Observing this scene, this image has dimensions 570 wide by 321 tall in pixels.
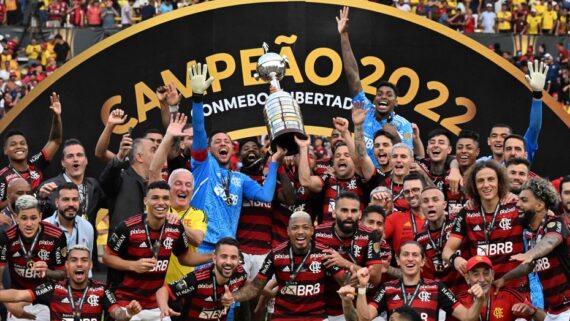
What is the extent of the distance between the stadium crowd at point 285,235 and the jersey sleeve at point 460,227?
0.06ft

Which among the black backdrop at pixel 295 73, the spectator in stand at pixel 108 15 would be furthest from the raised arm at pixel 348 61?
the spectator in stand at pixel 108 15

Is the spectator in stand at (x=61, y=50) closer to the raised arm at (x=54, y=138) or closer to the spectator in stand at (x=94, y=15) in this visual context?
the spectator in stand at (x=94, y=15)

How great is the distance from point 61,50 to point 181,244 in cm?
1628

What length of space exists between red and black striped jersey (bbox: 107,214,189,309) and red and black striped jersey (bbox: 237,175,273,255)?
1471 millimetres

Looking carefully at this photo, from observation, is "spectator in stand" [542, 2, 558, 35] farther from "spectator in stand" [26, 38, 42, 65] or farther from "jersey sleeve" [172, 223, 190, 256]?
"jersey sleeve" [172, 223, 190, 256]

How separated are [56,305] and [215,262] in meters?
1.39

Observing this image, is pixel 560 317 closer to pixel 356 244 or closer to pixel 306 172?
pixel 356 244

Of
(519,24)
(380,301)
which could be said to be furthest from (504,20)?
(380,301)

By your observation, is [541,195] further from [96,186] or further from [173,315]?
[96,186]

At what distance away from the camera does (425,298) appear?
39.2ft

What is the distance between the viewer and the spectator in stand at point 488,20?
29766mm

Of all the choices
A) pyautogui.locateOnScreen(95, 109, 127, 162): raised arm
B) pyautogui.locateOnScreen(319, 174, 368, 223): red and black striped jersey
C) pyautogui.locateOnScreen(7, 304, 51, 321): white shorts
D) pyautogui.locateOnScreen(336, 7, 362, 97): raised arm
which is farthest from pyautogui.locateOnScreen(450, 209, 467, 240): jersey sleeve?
pyautogui.locateOnScreen(95, 109, 127, 162): raised arm

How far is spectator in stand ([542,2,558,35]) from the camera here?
29464 mm

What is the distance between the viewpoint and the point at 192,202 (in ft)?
45.2
